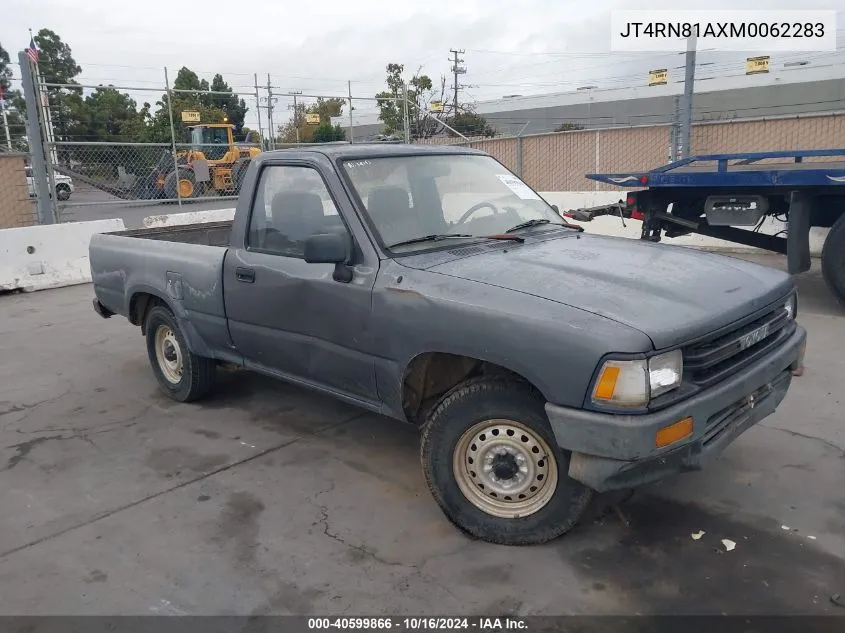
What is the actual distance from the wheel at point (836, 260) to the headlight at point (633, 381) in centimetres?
549

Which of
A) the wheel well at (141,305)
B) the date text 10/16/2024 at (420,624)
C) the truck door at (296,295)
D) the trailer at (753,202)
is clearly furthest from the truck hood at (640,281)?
the trailer at (753,202)

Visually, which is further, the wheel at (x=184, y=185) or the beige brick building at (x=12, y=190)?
the wheel at (x=184, y=185)

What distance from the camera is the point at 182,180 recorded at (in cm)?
1889

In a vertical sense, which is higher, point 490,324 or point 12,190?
point 12,190

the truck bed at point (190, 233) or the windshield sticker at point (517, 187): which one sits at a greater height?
the windshield sticker at point (517, 187)

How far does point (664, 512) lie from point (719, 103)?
144 feet

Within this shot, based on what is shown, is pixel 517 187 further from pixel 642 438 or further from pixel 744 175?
pixel 744 175

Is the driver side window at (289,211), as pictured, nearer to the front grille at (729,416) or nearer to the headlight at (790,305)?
the front grille at (729,416)

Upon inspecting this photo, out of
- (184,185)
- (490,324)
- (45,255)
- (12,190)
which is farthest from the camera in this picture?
(184,185)

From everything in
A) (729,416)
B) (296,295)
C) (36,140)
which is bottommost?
(729,416)

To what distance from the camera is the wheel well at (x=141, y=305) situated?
5.60 m

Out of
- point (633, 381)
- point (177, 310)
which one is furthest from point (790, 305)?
point (177, 310)

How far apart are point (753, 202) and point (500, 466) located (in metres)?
5.97

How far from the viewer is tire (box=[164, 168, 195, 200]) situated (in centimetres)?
1769
